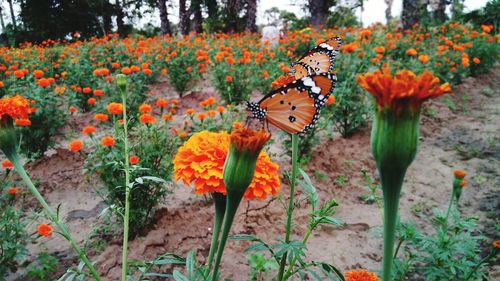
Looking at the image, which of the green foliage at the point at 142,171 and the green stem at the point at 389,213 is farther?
the green foliage at the point at 142,171

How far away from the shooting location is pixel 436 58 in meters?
5.50

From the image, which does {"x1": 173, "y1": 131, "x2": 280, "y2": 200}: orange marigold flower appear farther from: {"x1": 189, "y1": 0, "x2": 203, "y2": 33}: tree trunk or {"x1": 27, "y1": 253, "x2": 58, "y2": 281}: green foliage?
{"x1": 189, "y1": 0, "x2": 203, "y2": 33}: tree trunk

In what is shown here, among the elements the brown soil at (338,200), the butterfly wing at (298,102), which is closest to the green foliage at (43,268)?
the brown soil at (338,200)

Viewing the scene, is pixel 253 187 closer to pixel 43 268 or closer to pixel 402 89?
pixel 402 89

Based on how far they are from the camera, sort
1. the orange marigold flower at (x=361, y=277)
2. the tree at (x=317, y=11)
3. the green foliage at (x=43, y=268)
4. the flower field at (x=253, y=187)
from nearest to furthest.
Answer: the flower field at (x=253, y=187)
the orange marigold flower at (x=361, y=277)
the green foliage at (x=43, y=268)
the tree at (x=317, y=11)

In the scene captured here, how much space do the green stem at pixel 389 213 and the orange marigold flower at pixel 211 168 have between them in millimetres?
432

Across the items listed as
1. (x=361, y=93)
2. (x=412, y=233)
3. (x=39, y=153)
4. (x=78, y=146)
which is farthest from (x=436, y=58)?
(x=39, y=153)

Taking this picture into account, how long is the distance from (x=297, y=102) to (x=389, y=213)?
689mm

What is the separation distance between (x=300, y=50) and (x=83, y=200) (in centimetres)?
545

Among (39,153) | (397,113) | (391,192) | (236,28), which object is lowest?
(39,153)

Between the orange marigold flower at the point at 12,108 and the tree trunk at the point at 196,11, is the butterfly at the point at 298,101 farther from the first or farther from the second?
the tree trunk at the point at 196,11

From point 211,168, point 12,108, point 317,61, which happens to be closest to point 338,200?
point 317,61

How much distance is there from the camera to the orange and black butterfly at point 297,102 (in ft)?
3.95

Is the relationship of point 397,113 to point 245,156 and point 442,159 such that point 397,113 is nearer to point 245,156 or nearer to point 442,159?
point 245,156
